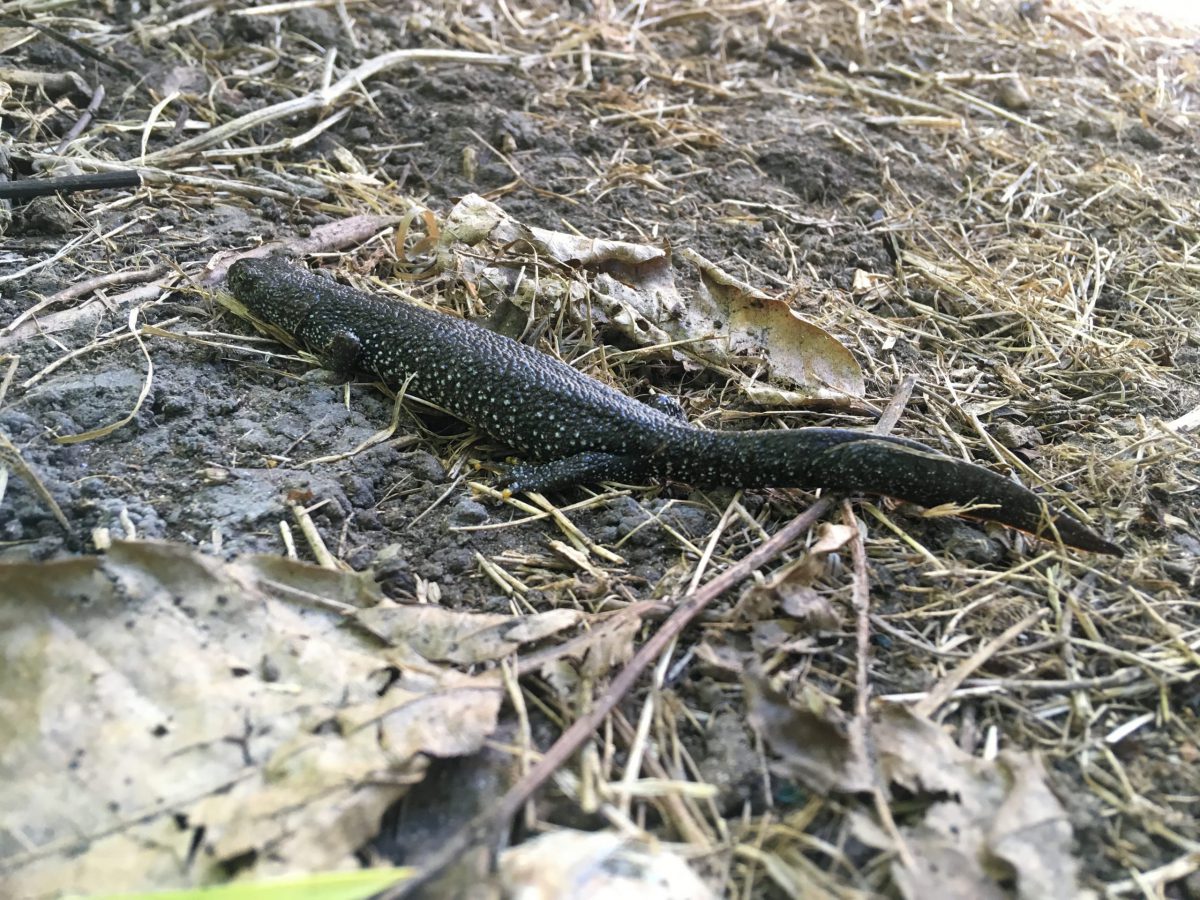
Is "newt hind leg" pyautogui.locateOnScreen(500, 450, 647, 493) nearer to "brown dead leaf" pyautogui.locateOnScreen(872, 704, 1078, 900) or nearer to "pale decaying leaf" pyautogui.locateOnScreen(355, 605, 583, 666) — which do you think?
"pale decaying leaf" pyautogui.locateOnScreen(355, 605, 583, 666)

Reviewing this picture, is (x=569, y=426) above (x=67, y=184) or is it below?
below

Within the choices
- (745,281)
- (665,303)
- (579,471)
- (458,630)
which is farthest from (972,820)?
(745,281)

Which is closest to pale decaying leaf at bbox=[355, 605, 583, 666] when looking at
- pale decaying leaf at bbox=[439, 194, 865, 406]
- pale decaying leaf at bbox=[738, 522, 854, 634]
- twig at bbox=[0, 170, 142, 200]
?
pale decaying leaf at bbox=[738, 522, 854, 634]

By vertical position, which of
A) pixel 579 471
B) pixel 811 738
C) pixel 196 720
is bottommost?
pixel 579 471

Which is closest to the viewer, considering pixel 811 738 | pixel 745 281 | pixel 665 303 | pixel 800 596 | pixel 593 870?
pixel 593 870

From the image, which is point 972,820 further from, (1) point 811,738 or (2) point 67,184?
(2) point 67,184

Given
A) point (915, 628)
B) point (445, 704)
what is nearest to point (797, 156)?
point (915, 628)

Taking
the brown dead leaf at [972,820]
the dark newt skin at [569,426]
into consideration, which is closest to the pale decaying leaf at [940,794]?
the brown dead leaf at [972,820]
